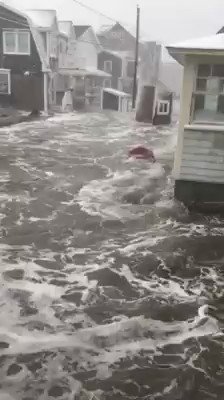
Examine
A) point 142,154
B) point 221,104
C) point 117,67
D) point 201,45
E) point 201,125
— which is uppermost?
point 117,67

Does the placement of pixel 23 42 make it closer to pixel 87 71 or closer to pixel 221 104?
pixel 87 71

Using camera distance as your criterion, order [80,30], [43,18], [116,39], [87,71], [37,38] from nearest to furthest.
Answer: [37,38], [43,18], [87,71], [80,30], [116,39]

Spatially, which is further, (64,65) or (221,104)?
(64,65)

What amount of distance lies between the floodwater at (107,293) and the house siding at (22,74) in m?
21.0

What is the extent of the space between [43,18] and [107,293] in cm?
3377

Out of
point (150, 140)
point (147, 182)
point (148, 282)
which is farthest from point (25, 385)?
point (150, 140)

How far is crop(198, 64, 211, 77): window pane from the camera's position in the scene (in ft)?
30.6

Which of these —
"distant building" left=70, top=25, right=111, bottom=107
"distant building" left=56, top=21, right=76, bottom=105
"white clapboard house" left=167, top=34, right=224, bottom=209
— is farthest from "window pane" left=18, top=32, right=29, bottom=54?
"white clapboard house" left=167, top=34, right=224, bottom=209

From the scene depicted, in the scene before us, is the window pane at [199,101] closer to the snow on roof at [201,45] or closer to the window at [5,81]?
the snow on roof at [201,45]

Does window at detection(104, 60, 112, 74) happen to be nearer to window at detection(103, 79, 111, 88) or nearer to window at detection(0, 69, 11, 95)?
window at detection(103, 79, 111, 88)

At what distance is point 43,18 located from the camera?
35.6 metres

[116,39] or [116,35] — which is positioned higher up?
[116,35]

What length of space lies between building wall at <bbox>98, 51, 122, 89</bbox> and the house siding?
18245 millimetres

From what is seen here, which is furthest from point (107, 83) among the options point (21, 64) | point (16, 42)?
point (16, 42)
